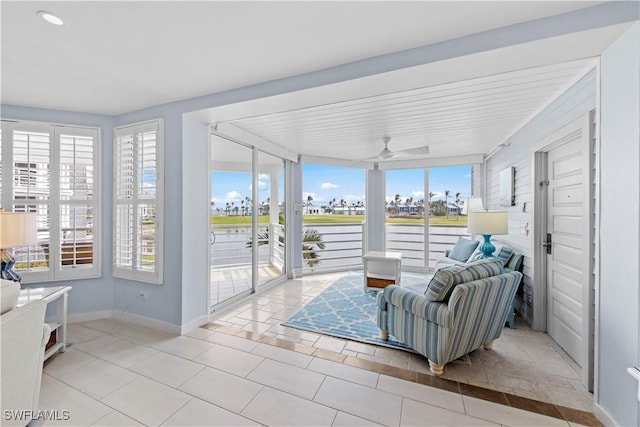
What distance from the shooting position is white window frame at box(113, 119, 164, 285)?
3207mm

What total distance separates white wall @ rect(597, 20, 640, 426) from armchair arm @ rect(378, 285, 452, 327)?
96 centimetres

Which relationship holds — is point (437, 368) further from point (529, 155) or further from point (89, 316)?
point (89, 316)

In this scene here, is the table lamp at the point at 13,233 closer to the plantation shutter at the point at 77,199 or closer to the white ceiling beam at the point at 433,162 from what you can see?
the plantation shutter at the point at 77,199

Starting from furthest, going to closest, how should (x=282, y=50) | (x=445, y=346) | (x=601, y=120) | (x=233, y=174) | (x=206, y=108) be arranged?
(x=233, y=174), (x=206, y=108), (x=445, y=346), (x=282, y=50), (x=601, y=120)

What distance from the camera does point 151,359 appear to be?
102 inches

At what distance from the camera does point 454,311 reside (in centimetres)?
219

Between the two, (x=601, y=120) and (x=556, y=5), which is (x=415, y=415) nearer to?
(x=601, y=120)

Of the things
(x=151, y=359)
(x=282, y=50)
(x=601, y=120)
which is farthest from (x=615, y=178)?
(x=151, y=359)

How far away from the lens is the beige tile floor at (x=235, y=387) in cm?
188

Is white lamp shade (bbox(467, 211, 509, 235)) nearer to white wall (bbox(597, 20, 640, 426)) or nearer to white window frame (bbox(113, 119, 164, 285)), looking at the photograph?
white wall (bbox(597, 20, 640, 426))

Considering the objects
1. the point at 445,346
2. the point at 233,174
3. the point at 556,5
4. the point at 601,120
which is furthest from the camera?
the point at 233,174

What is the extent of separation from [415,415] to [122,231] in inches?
144

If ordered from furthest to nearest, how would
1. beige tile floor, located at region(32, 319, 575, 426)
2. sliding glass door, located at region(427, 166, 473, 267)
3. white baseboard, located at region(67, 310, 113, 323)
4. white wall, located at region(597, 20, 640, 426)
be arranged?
sliding glass door, located at region(427, 166, 473, 267) < white baseboard, located at region(67, 310, 113, 323) < beige tile floor, located at region(32, 319, 575, 426) < white wall, located at region(597, 20, 640, 426)

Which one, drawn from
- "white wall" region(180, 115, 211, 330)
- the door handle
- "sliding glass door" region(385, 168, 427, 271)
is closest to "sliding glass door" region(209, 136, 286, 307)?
"white wall" region(180, 115, 211, 330)
